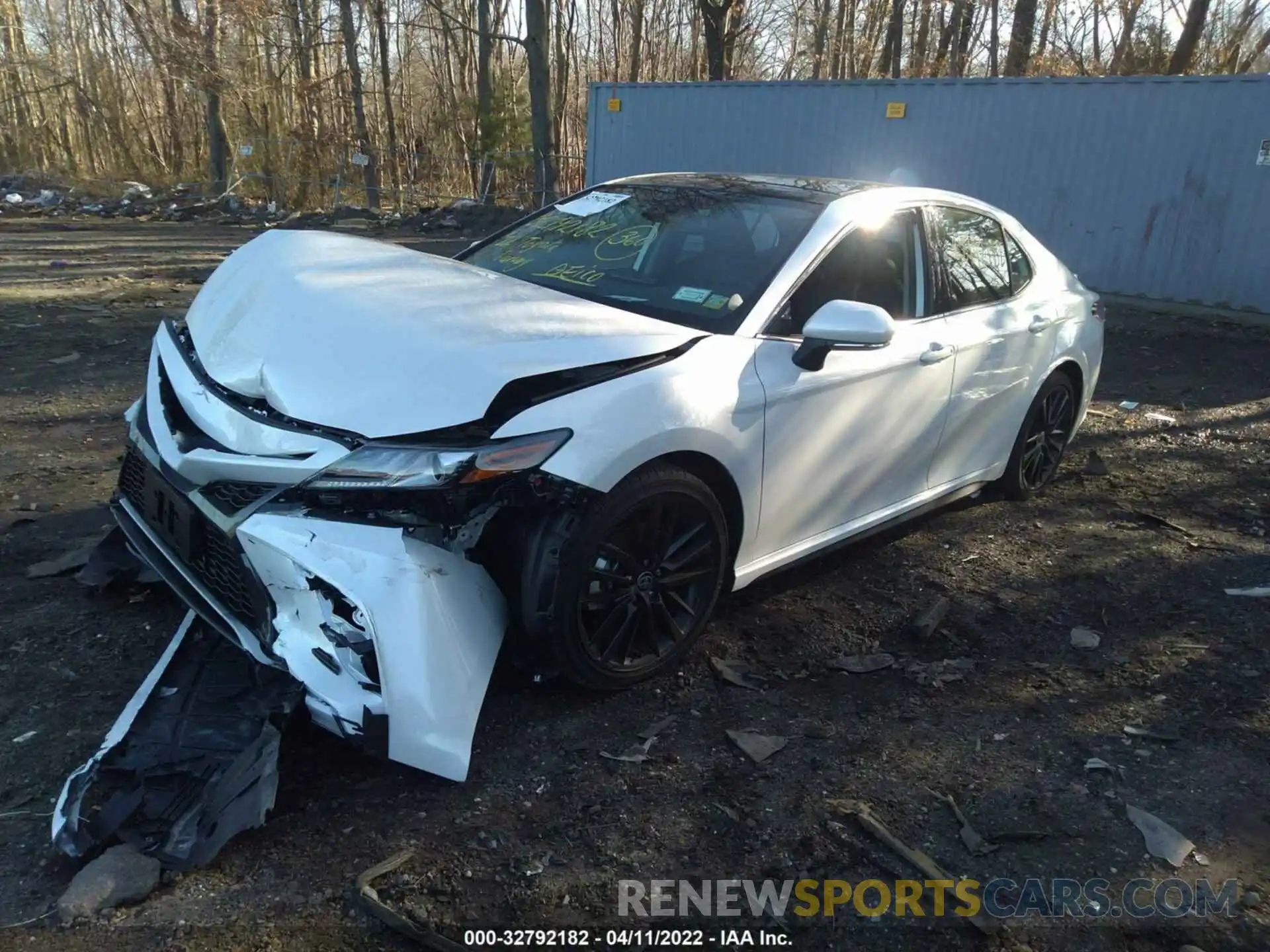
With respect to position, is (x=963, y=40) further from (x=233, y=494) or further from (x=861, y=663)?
(x=233, y=494)

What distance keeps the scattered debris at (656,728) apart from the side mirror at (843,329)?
1305 millimetres

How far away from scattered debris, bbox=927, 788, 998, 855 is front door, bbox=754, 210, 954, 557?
43.2 inches

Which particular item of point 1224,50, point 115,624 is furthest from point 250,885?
point 1224,50

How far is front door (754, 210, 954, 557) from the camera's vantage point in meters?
3.47

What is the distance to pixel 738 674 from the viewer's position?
137 inches

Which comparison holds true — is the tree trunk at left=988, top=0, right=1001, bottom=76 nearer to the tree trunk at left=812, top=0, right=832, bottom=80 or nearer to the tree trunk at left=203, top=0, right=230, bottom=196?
the tree trunk at left=812, top=0, right=832, bottom=80

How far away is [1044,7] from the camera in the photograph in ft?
87.4

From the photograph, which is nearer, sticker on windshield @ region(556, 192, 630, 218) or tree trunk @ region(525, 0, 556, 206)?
sticker on windshield @ region(556, 192, 630, 218)

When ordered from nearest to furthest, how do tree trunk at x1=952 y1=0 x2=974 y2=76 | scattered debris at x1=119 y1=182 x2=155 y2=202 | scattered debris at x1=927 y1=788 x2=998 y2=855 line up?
scattered debris at x1=927 y1=788 x2=998 y2=855
scattered debris at x1=119 y1=182 x2=155 y2=202
tree trunk at x1=952 y1=0 x2=974 y2=76

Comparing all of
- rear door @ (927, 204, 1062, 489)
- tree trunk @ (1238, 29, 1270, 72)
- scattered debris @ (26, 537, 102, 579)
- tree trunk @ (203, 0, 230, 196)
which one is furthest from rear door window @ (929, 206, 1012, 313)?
tree trunk @ (203, 0, 230, 196)

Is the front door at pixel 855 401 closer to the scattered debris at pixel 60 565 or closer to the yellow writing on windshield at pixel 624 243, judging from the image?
the yellow writing on windshield at pixel 624 243

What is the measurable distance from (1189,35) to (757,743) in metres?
20.7

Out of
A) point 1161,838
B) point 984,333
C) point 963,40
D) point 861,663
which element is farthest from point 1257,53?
point 1161,838

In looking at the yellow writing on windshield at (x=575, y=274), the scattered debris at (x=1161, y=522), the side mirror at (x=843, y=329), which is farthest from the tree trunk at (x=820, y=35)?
the side mirror at (x=843, y=329)
